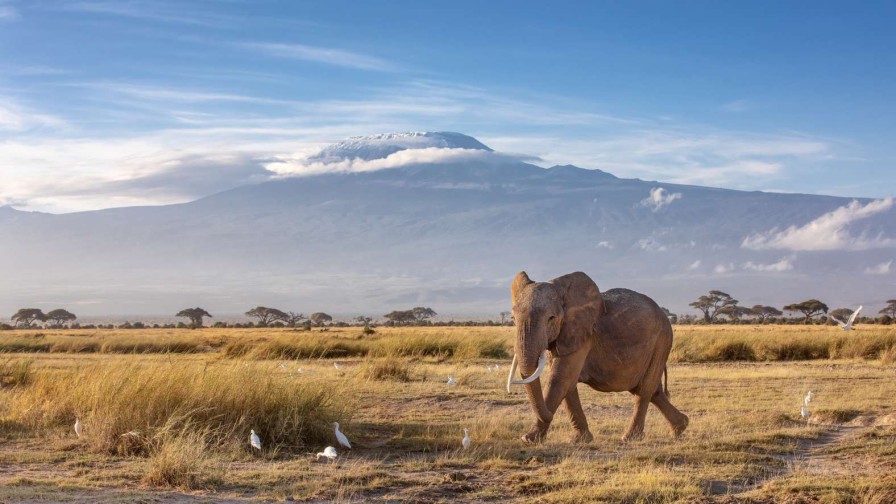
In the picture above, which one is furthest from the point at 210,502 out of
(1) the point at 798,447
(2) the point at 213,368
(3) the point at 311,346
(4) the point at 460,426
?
(3) the point at 311,346

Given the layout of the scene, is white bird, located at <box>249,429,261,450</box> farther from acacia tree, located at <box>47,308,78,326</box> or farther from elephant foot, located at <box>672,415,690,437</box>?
acacia tree, located at <box>47,308,78,326</box>

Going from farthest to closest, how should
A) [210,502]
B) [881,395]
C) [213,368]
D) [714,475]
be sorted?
1. [881,395]
2. [213,368]
3. [714,475]
4. [210,502]

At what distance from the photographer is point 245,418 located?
12992mm

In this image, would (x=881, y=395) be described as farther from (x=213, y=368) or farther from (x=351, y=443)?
(x=213, y=368)

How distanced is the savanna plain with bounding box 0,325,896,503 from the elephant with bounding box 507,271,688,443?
50 cm

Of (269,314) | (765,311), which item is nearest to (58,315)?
(269,314)

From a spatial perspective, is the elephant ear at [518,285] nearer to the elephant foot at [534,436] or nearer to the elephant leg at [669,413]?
the elephant foot at [534,436]

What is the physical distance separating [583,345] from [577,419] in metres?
1.14

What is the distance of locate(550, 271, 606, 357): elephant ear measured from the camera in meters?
12.5

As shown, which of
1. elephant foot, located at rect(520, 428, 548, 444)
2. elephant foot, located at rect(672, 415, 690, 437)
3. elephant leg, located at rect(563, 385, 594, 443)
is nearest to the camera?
elephant foot, located at rect(520, 428, 548, 444)

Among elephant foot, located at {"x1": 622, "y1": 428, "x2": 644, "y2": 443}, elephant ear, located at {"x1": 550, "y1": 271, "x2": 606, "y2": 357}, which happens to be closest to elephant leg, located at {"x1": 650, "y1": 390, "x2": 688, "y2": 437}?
elephant foot, located at {"x1": 622, "y1": 428, "x2": 644, "y2": 443}

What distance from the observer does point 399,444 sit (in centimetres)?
1324

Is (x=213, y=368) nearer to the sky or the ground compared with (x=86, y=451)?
nearer to the sky

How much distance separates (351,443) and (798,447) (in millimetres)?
5682
